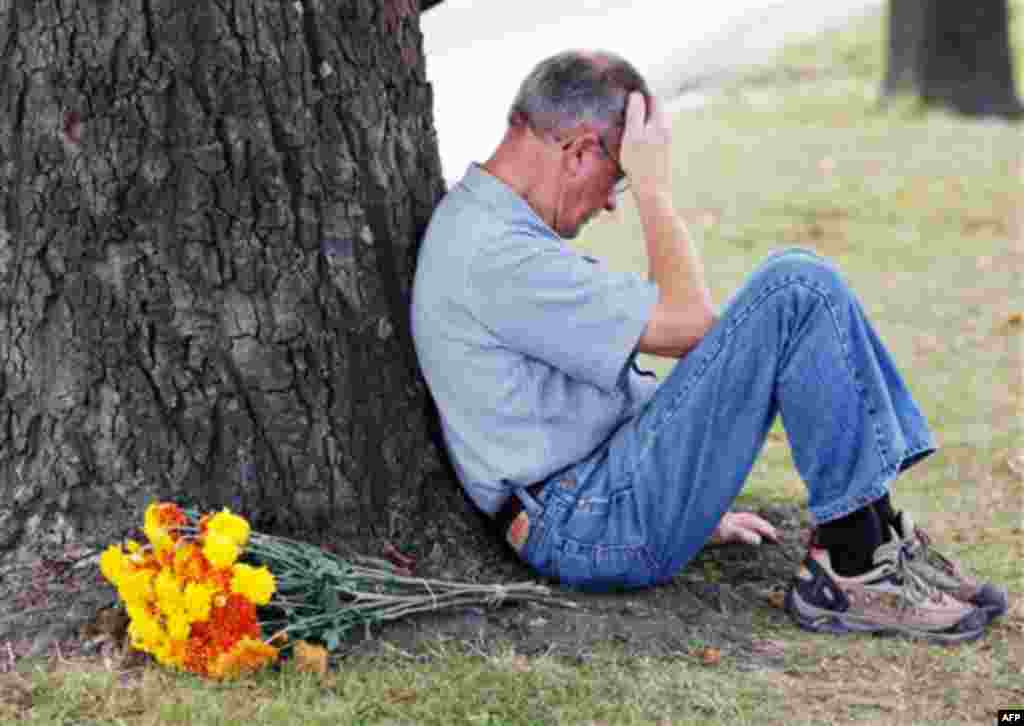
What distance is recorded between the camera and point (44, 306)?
3.51m

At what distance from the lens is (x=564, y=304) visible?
3523mm

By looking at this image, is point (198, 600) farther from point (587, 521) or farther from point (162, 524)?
point (587, 521)

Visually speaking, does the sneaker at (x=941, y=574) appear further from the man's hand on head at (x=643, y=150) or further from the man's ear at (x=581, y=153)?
the man's ear at (x=581, y=153)

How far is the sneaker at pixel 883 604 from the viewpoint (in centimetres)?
378

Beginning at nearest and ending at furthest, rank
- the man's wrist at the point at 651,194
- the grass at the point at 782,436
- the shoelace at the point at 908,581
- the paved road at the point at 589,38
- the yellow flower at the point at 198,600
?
the yellow flower at the point at 198,600 < the grass at the point at 782,436 < the man's wrist at the point at 651,194 < the shoelace at the point at 908,581 < the paved road at the point at 589,38

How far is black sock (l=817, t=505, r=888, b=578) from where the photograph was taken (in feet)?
12.3

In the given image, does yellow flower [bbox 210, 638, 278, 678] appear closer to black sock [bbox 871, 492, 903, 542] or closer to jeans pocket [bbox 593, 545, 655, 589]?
jeans pocket [bbox 593, 545, 655, 589]

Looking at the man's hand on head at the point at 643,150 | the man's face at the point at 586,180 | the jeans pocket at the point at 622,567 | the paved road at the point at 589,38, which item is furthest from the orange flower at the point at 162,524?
the paved road at the point at 589,38

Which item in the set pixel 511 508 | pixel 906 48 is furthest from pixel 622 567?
pixel 906 48

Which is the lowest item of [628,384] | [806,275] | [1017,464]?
[1017,464]

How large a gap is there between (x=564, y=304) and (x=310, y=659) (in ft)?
2.82

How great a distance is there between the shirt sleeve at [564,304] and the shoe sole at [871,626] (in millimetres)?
717

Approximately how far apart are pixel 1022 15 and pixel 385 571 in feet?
46.2

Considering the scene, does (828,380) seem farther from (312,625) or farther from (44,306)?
(44,306)
